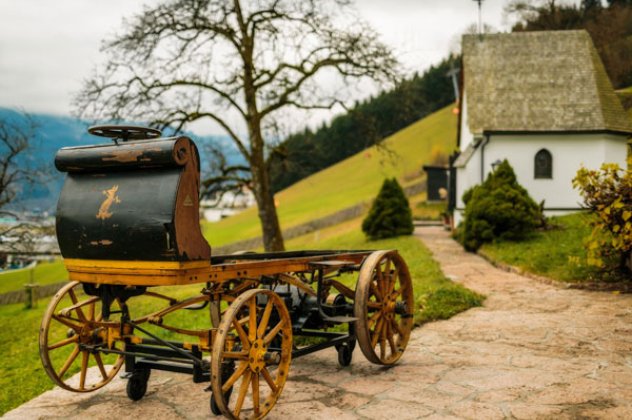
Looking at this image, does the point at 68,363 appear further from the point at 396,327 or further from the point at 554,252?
the point at 554,252

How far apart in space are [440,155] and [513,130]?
3815 cm

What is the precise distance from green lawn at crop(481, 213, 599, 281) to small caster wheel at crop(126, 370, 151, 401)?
848cm

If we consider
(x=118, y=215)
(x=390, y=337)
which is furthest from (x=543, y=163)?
(x=118, y=215)

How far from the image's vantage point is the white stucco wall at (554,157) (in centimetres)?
2572

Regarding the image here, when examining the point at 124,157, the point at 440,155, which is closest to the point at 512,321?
the point at 124,157

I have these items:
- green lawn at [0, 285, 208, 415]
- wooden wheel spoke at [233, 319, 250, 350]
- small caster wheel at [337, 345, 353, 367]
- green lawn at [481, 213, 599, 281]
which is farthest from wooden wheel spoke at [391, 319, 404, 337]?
green lawn at [481, 213, 599, 281]

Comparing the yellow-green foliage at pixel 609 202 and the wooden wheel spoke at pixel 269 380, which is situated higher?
the yellow-green foliage at pixel 609 202

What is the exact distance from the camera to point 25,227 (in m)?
20.1

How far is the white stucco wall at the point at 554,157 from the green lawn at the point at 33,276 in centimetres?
2091

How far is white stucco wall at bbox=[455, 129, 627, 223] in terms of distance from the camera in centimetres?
2572

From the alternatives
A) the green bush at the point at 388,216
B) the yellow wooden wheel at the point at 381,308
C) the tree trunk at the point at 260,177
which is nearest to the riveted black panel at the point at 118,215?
the yellow wooden wheel at the point at 381,308

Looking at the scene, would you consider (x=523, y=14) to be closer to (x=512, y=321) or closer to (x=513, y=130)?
(x=513, y=130)

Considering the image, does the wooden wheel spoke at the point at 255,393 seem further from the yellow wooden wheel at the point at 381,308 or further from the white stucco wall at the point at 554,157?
the white stucco wall at the point at 554,157

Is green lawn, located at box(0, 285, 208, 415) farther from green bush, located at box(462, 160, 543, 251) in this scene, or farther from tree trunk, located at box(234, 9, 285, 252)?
green bush, located at box(462, 160, 543, 251)
